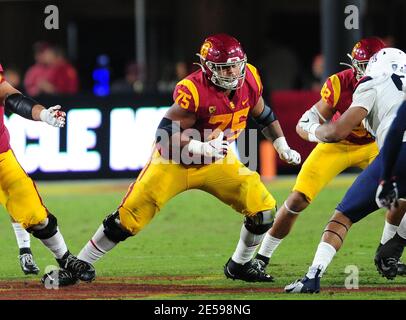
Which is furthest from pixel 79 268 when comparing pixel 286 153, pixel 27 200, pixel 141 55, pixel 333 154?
pixel 141 55

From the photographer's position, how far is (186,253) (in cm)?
1106

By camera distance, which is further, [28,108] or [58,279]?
[58,279]

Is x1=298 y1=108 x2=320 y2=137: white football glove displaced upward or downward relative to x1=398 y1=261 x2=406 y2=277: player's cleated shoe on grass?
upward

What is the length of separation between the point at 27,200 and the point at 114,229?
0.68 meters

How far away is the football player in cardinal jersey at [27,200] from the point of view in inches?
359

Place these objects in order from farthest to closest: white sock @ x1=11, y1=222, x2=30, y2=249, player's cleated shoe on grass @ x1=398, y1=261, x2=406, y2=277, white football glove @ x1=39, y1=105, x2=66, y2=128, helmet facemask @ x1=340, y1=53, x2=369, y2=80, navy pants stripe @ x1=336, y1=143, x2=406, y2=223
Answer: white sock @ x1=11, y1=222, x2=30, y2=249 < helmet facemask @ x1=340, y1=53, x2=369, y2=80 < player's cleated shoe on grass @ x1=398, y1=261, x2=406, y2=277 < white football glove @ x1=39, y1=105, x2=66, y2=128 < navy pants stripe @ x1=336, y1=143, x2=406, y2=223

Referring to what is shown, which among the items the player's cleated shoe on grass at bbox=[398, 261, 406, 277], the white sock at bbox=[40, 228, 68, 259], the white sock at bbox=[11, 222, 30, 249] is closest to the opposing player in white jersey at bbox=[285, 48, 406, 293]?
the player's cleated shoe on grass at bbox=[398, 261, 406, 277]

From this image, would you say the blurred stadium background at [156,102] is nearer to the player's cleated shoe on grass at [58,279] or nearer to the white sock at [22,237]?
the white sock at [22,237]

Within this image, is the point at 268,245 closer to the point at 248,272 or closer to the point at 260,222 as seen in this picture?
the point at 248,272

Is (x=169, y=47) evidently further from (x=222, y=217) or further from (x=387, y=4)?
(x=222, y=217)

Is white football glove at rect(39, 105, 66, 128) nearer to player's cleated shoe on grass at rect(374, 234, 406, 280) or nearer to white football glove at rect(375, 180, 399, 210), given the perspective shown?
white football glove at rect(375, 180, 399, 210)

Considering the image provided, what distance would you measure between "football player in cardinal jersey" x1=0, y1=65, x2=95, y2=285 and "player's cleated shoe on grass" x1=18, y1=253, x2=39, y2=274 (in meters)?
0.61

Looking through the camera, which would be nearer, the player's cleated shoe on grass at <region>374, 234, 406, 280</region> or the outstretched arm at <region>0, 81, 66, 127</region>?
the outstretched arm at <region>0, 81, 66, 127</region>

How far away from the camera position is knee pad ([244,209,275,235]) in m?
9.14
